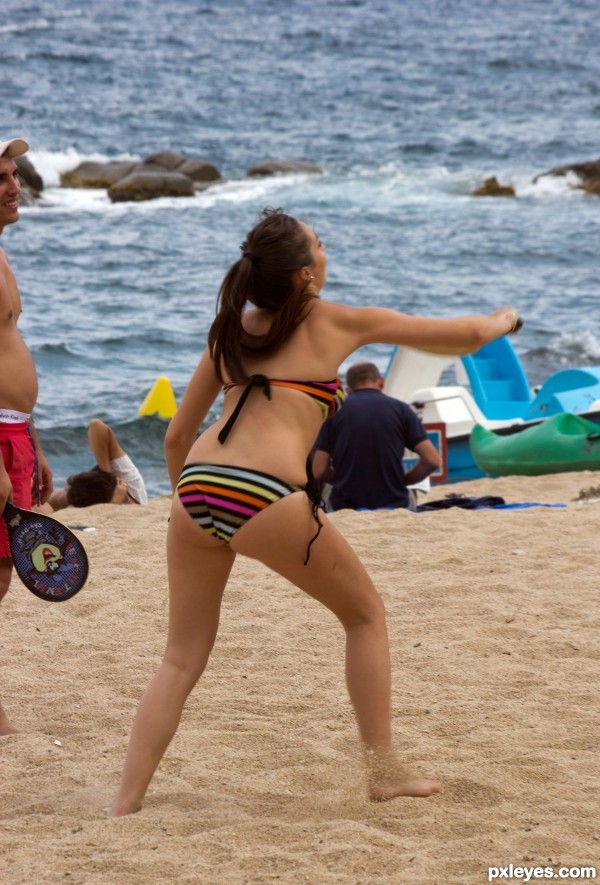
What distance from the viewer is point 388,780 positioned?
123 inches

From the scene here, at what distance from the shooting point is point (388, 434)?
7020mm

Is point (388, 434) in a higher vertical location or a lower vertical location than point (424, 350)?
lower

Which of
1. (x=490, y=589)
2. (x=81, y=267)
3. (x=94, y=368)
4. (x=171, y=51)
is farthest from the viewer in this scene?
(x=171, y=51)

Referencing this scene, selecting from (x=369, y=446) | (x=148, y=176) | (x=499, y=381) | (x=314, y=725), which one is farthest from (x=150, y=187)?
(x=314, y=725)

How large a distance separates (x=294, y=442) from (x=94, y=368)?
1117cm

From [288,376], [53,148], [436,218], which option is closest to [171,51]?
[53,148]

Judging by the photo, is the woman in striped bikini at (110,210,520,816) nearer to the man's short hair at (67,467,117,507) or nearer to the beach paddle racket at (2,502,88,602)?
the beach paddle racket at (2,502,88,602)

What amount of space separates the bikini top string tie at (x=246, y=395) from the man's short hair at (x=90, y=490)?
4783 mm

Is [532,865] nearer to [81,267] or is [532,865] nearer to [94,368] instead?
[94,368]

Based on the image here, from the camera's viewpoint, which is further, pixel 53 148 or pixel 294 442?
pixel 53 148

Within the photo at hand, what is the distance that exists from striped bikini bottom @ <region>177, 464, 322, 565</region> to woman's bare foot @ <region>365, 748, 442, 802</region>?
0.62m

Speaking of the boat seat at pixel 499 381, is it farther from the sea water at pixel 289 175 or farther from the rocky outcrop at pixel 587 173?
the rocky outcrop at pixel 587 173

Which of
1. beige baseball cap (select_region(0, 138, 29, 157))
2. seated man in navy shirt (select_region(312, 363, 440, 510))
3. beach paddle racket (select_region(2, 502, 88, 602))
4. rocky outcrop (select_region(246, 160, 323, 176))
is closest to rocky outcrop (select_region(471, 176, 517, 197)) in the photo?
rocky outcrop (select_region(246, 160, 323, 176))

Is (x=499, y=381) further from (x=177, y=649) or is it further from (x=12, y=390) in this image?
(x=177, y=649)
